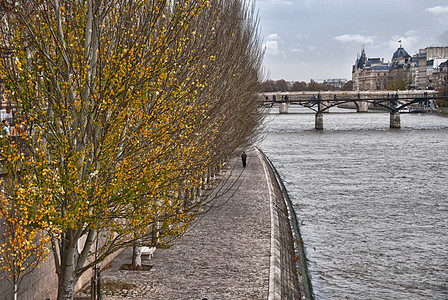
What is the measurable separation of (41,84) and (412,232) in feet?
52.4

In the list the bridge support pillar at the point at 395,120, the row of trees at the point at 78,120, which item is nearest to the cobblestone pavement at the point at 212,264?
the row of trees at the point at 78,120

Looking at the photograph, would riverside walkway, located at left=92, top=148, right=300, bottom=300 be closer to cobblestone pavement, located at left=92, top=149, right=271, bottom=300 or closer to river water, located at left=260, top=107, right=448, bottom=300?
cobblestone pavement, located at left=92, top=149, right=271, bottom=300

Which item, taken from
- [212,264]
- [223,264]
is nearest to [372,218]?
[223,264]

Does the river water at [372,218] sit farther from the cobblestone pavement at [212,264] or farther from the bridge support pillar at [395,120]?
the bridge support pillar at [395,120]

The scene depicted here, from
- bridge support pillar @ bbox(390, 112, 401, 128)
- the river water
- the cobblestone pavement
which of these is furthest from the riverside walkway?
bridge support pillar @ bbox(390, 112, 401, 128)

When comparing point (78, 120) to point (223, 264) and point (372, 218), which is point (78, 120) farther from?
point (372, 218)

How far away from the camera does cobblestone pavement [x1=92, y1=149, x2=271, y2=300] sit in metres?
11.7

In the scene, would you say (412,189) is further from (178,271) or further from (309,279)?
(178,271)

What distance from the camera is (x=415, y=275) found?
1622 cm

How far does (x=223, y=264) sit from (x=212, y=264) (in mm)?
256

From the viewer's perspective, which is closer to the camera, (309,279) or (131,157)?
(131,157)

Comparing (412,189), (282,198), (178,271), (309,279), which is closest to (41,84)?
(178,271)

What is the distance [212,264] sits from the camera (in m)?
13.7

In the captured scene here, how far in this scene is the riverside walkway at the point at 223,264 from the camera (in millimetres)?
11711
